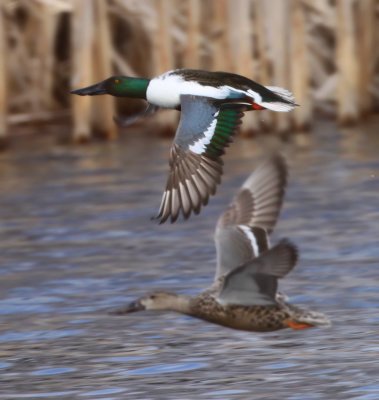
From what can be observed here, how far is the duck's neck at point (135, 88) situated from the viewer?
7.10 metres

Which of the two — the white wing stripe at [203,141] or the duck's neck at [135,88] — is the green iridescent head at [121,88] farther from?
the white wing stripe at [203,141]

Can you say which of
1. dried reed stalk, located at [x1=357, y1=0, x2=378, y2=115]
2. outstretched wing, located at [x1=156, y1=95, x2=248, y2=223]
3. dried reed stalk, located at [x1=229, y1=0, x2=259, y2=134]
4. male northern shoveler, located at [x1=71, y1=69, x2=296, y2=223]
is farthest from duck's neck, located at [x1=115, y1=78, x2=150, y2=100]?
dried reed stalk, located at [x1=357, y1=0, x2=378, y2=115]

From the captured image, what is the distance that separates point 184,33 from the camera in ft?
47.1

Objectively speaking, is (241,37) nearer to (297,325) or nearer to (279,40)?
(279,40)

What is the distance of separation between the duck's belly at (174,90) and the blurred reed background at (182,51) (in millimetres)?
6142

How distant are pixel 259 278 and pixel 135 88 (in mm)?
1048

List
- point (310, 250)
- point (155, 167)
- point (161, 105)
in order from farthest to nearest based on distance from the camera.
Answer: point (155, 167) < point (310, 250) < point (161, 105)

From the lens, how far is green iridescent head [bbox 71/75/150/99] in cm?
711

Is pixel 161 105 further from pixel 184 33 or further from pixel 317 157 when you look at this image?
pixel 184 33

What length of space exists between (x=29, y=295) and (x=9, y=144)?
5.97 m

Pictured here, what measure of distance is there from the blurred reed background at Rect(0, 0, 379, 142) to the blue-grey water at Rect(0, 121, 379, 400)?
1.05 ft

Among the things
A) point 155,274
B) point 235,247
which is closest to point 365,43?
point 155,274

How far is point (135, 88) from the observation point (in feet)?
23.3

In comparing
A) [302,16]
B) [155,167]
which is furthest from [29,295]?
[302,16]
